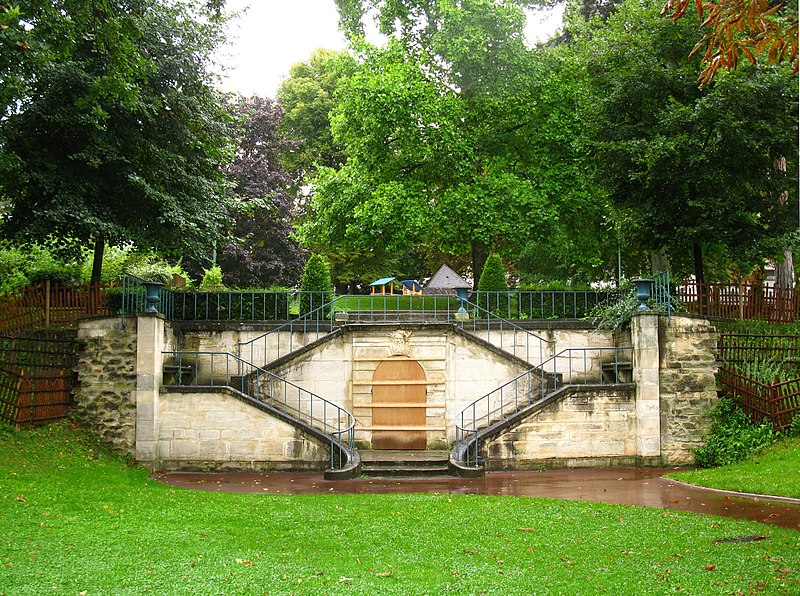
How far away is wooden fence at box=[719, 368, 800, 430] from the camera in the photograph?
55.1 ft

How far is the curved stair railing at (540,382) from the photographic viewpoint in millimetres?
18656

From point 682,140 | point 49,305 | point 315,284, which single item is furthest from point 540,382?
point 49,305

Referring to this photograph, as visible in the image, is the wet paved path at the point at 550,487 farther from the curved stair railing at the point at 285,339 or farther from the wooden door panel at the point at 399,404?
the curved stair railing at the point at 285,339

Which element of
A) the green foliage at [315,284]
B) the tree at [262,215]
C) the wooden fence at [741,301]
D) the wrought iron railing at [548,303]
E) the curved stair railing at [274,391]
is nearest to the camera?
the curved stair railing at [274,391]

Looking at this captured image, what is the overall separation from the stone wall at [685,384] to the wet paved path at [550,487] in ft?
3.13

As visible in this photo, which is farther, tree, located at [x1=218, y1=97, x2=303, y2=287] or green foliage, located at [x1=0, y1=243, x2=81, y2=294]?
tree, located at [x1=218, y1=97, x2=303, y2=287]

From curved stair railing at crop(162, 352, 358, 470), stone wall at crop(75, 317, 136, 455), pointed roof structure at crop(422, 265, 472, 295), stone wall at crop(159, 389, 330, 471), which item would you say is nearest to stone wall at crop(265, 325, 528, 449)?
curved stair railing at crop(162, 352, 358, 470)

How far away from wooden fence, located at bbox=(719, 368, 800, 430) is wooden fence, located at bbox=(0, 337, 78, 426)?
46.5 feet

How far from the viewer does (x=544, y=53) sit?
26000mm

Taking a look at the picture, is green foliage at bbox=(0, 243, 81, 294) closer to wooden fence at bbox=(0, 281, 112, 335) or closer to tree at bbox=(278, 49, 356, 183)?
wooden fence at bbox=(0, 281, 112, 335)

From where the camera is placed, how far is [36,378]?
52.2 ft

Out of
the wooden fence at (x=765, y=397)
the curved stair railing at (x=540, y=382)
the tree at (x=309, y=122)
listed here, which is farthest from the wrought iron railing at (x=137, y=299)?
the tree at (x=309, y=122)

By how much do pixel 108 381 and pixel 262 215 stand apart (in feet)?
60.2

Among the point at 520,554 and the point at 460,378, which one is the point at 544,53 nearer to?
the point at 460,378
